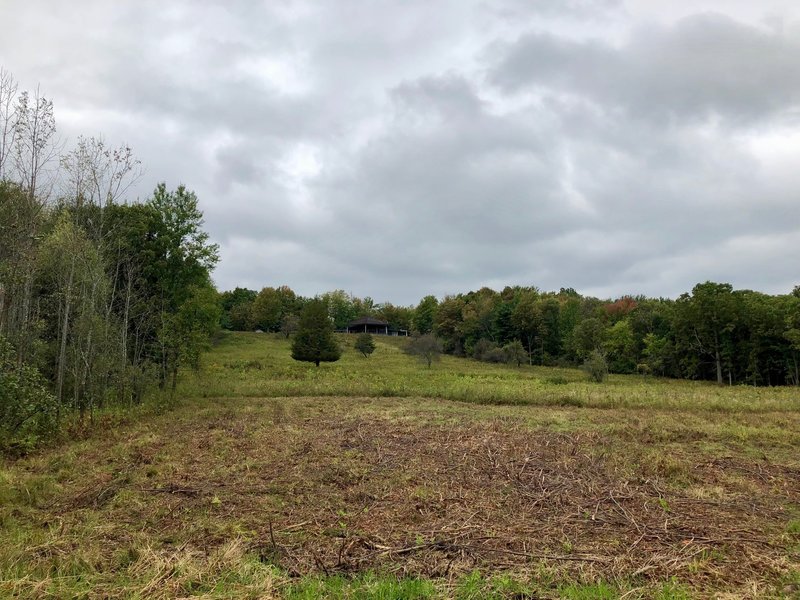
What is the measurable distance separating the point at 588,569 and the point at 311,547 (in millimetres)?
2722

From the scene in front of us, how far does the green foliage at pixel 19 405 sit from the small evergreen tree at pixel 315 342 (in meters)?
29.8

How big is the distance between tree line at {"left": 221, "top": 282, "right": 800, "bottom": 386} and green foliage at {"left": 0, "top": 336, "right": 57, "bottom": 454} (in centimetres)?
3446

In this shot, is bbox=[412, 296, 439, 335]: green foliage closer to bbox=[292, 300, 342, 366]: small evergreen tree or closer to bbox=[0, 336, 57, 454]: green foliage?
bbox=[292, 300, 342, 366]: small evergreen tree

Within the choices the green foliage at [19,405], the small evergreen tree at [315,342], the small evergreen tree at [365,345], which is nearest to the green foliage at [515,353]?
the small evergreen tree at [365,345]

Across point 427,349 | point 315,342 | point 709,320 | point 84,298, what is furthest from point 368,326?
point 84,298

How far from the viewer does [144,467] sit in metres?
9.10

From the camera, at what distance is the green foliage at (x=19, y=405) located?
1030 centimetres

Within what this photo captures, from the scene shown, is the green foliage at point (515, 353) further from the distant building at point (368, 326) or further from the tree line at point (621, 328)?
the distant building at point (368, 326)

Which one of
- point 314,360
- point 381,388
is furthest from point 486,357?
point 381,388

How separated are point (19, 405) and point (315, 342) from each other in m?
31.0

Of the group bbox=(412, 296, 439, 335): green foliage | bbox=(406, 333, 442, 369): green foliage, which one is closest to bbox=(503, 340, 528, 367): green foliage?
bbox=(406, 333, 442, 369): green foliage

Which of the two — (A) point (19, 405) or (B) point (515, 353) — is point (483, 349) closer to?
(B) point (515, 353)

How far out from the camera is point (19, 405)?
1045 centimetres

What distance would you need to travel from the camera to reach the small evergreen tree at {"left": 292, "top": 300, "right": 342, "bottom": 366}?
41.3 meters
